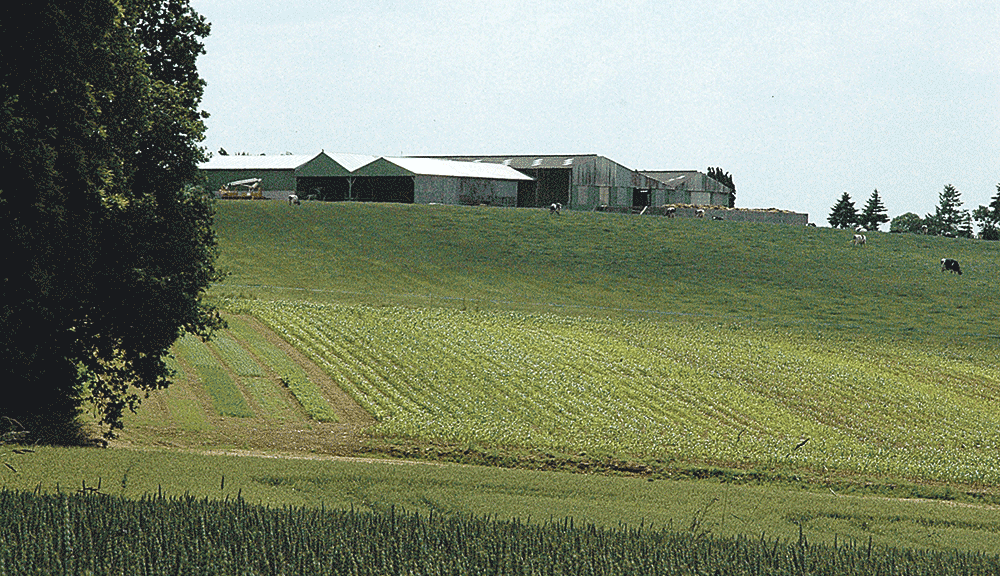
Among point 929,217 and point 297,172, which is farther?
point 929,217

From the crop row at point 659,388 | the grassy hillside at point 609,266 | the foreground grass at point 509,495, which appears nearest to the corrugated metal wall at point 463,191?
the grassy hillside at point 609,266

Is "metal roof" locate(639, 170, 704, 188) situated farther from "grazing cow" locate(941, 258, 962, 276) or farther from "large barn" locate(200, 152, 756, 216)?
"grazing cow" locate(941, 258, 962, 276)

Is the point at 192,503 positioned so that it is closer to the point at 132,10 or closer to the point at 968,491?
the point at 132,10

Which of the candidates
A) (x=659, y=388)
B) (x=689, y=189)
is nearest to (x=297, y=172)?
(x=689, y=189)

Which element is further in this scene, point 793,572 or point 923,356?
point 923,356

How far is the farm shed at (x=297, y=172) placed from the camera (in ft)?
324

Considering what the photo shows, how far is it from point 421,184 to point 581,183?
19.2 metres

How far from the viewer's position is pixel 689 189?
124125 mm

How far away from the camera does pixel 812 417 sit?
31.0m

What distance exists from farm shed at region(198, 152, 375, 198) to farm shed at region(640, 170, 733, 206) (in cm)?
3693

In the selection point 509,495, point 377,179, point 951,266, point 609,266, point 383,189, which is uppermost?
point 377,179

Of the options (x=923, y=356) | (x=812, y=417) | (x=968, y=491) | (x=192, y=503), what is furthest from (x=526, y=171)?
(x=192, y=503)

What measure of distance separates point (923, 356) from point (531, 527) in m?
34.0

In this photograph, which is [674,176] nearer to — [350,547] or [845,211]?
[845,211]
